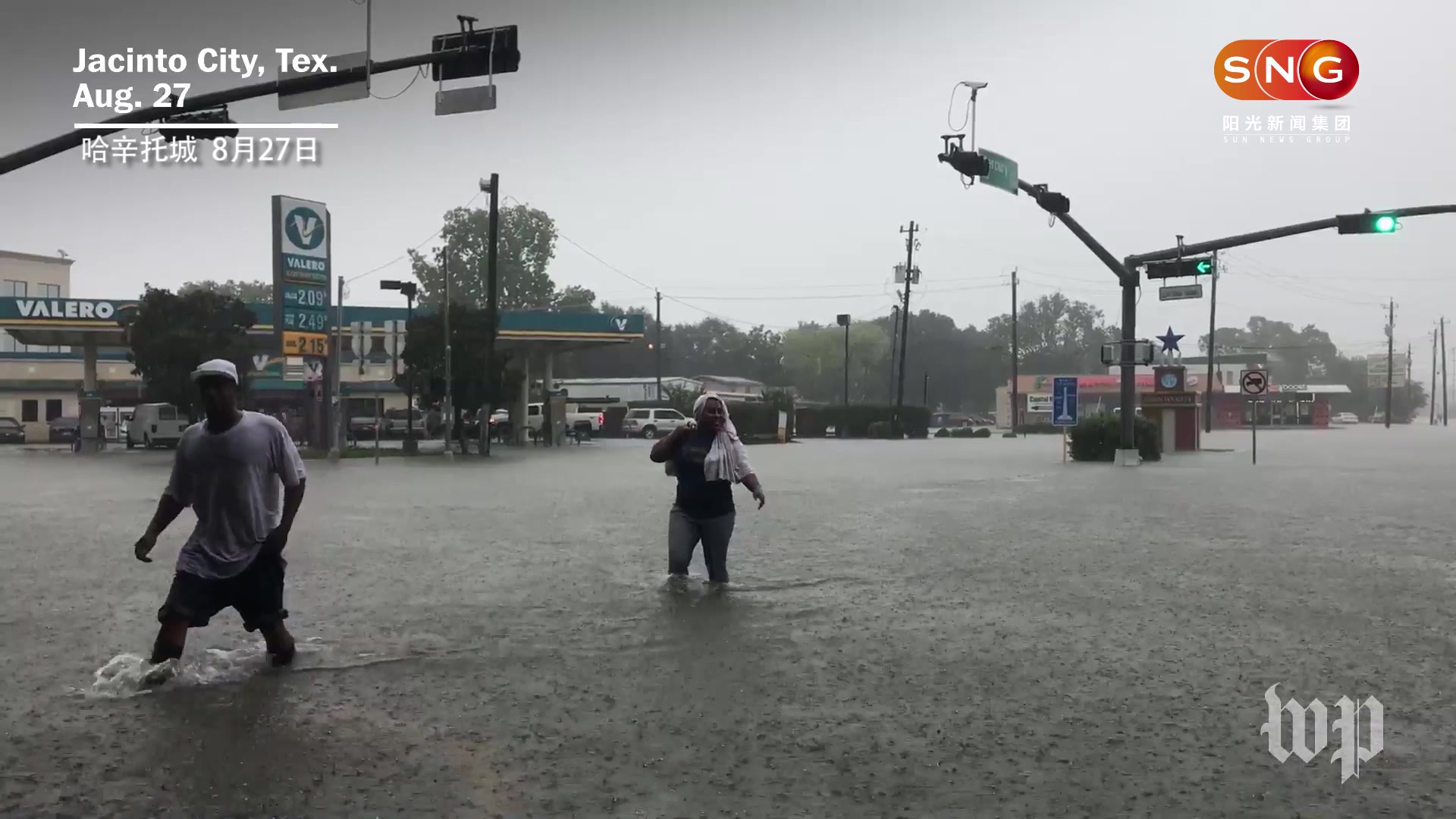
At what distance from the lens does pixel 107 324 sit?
171 ft

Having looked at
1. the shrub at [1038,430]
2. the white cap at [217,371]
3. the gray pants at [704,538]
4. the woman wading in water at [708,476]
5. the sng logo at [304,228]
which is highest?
the sng logo at [304,228]

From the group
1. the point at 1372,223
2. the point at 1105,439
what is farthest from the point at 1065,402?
the point at 1372,223

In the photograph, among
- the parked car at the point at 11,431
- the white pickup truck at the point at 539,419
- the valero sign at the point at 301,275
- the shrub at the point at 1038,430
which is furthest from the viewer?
the shrub at the point at 1038,430

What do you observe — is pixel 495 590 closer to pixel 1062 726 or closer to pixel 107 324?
pixel 1062 726

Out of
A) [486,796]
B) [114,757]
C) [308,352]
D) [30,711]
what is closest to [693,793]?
[486,796]

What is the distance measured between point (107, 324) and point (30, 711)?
5110cm

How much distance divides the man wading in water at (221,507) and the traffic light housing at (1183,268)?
83.5 feet

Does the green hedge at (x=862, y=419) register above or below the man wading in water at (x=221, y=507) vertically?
below

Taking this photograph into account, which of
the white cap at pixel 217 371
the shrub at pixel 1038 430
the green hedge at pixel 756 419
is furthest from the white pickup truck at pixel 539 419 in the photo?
the white cap at pixel 217 371

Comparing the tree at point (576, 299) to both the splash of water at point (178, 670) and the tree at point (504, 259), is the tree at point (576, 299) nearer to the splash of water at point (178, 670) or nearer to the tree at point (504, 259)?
the tree at point (504, 259)

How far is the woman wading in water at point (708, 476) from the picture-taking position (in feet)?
33.4

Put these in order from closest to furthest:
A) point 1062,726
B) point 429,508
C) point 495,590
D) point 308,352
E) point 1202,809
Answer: point 1202,809 → point 1062,726 → point 495,590 → point 429,508 → point 308,352

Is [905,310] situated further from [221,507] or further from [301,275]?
[221,507]

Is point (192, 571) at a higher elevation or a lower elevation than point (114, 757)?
higher
